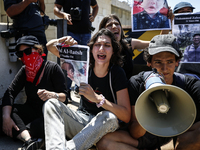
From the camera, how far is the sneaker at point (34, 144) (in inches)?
Result: 87.1

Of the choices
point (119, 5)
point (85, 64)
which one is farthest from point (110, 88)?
point (119, 5)

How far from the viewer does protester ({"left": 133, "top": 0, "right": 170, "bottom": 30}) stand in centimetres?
325

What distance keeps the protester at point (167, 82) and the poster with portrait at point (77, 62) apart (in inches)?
23.1

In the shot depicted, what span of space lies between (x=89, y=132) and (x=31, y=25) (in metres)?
2.15

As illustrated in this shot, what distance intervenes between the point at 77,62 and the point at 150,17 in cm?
190

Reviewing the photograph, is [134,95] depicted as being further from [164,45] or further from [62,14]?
[62,14]

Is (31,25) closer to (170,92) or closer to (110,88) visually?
(110,88)

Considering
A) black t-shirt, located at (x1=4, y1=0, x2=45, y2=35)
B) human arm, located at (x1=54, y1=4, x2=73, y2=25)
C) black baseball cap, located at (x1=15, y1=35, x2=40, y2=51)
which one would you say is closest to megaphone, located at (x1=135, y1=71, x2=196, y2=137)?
black baseball cap, located at (x1=15, y1=35, x2=40, y2=51)

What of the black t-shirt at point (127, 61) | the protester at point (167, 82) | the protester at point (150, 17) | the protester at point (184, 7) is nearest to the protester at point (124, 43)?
the black t-shirt at point (127, 61)

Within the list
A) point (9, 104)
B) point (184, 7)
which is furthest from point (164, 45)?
point (9, 104)

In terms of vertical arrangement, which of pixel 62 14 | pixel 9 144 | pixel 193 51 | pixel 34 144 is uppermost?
pixel 62 14

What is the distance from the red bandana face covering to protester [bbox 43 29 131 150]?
0.74m

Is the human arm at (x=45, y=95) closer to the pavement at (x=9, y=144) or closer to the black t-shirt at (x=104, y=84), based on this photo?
the black t-shirt at (x=104, y=84)

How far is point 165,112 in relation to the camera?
165 cm
